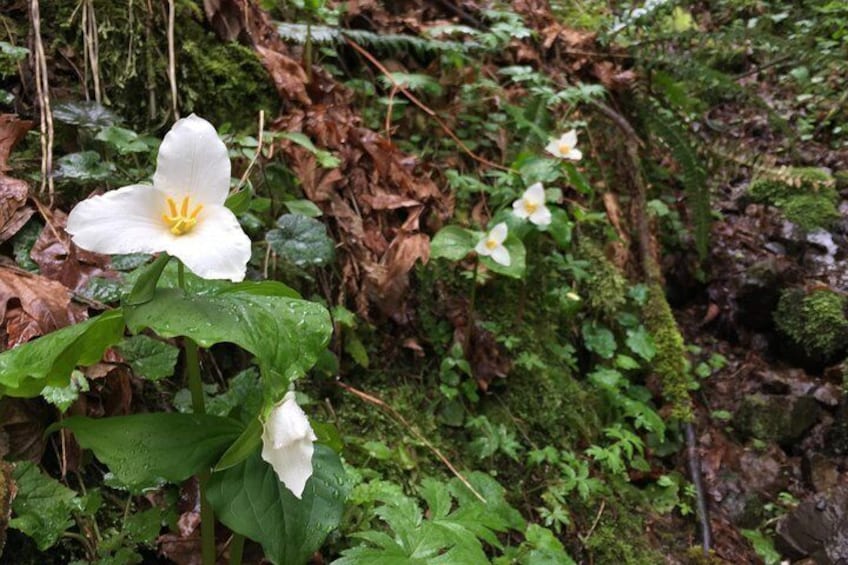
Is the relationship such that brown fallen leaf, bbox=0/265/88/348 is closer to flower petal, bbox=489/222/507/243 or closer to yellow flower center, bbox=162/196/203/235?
yellow flower center, bbox=162/196/203/235

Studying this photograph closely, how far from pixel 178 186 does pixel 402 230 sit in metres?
1.65

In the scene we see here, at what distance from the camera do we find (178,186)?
1.07 m

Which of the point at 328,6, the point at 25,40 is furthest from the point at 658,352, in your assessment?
the point at 25,40

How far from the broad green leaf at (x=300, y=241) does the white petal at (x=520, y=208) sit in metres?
1.07

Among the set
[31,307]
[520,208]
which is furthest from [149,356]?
[520,208]

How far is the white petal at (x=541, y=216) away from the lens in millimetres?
2771

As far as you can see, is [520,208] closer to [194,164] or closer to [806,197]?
[194,164]

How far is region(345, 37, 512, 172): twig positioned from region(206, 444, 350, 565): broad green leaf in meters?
2.39

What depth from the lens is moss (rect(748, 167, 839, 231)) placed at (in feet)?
14.0

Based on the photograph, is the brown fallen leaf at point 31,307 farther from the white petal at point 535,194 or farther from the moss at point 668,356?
the moss at point 668,356

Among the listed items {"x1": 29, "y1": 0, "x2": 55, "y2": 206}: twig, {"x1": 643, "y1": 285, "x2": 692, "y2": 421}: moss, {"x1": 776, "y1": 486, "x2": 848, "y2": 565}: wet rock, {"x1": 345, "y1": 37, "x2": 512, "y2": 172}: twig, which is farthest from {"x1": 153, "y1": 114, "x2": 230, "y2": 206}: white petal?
{"x1": 776, "y1": 486, "x2": 848, "y2": 565}: wet rock

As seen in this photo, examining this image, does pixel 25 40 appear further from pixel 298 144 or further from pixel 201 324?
pixel 201 324

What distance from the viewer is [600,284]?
336cm

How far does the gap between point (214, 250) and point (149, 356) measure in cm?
71
